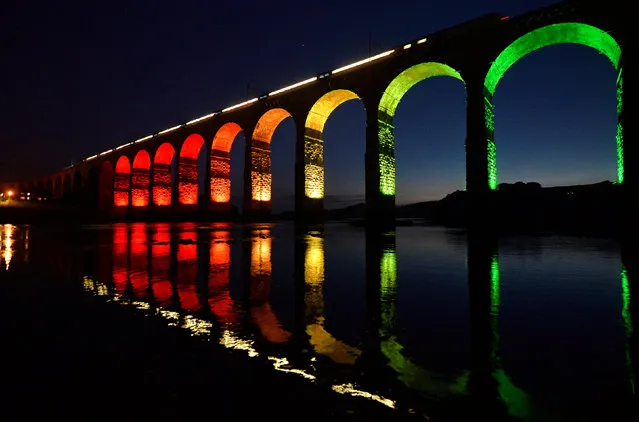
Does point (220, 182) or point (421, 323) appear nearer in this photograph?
point (421, 323)

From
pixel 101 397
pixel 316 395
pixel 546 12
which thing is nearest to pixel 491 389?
pixel 316 395

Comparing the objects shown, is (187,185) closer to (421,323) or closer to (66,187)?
(421,323)

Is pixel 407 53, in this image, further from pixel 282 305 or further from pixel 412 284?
pixel 282 305

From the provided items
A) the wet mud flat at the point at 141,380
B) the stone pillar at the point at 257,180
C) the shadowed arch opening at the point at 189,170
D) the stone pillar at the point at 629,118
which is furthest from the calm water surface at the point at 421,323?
the shadowed arch opening at the point at 189,170

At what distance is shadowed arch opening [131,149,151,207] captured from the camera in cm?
3559

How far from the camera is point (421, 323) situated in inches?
91.2

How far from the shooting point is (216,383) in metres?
1.43

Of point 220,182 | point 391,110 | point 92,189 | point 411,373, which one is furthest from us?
point 92,189

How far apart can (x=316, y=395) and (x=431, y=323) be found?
1.26m

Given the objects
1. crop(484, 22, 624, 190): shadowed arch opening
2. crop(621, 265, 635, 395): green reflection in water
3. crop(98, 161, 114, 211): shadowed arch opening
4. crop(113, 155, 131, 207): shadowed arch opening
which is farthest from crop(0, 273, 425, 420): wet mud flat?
crop(98, 161, 114, 211): shadowed arch opening

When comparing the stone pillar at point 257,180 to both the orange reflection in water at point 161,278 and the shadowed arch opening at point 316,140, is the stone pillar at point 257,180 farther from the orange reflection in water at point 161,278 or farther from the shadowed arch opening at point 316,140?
the orange reflection in water at point 161,278

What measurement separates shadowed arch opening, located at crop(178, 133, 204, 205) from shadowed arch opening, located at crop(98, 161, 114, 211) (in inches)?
673

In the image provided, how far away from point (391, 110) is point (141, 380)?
19.5m

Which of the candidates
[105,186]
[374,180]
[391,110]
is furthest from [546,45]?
[105,186]
